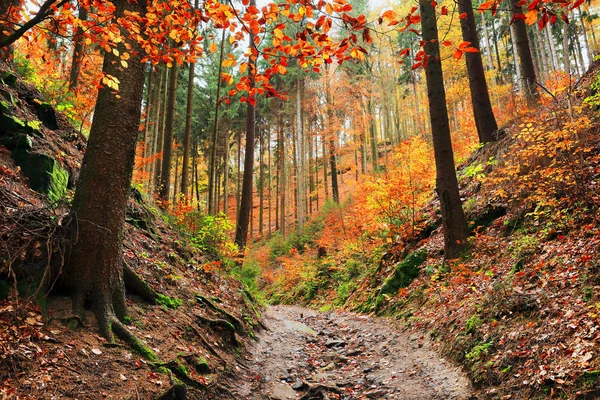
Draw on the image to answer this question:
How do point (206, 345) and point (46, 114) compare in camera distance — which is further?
point (46, 114)

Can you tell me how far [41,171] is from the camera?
17.5ft

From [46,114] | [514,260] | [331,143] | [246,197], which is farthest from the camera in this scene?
[331,143]

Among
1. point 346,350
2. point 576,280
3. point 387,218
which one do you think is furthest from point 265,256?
point 576,280

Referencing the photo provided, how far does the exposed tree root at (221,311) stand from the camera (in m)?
6.62

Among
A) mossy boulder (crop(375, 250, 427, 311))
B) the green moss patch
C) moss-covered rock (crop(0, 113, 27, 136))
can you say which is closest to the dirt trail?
mossy boulder (crop(375, 250, 427, 311))

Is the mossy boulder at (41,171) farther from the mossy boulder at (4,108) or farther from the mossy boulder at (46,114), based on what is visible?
the mossy boulder at (46,114)

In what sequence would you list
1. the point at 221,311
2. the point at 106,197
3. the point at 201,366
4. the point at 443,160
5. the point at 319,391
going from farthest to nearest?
the point at 443,160 < the point at 221,311 < the point at 319,391 < the point at 201,366 < the point at 106,197

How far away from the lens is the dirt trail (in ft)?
16.0

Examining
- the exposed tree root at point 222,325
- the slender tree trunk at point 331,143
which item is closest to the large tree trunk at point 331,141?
the slender tree trunk at point 331,143

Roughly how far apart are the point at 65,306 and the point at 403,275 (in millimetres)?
7673

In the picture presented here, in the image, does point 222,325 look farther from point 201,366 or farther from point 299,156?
point 299,156

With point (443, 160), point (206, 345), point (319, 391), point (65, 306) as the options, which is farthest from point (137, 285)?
point (443, 160)

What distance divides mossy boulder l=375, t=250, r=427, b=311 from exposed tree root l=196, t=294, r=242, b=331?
415 centimetres

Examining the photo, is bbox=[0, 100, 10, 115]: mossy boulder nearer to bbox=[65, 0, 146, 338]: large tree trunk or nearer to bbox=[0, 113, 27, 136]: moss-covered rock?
bbox=[0, 113, 27, 136]: moss-covered rock
